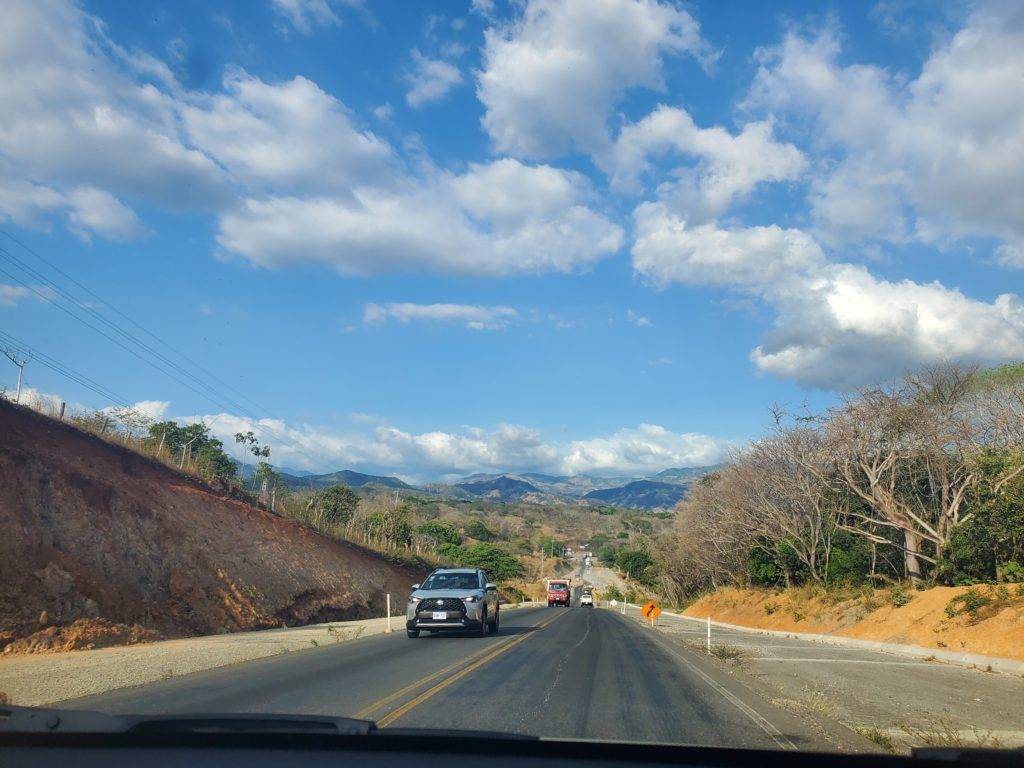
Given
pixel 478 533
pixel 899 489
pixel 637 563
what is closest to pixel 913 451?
pixel 899 489

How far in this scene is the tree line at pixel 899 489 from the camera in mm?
25812

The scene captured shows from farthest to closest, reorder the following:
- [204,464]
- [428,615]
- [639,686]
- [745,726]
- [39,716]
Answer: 1. [204,464]
2. [428,615]
3. [639,686]
4. [745,726]
5. [39,716]

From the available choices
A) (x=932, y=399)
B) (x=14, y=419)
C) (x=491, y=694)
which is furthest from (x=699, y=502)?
(x=491, y=694)

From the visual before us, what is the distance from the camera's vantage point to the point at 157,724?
21.3 ft

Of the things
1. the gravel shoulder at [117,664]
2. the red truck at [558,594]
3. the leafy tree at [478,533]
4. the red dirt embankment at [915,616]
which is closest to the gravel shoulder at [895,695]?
the red dirt embankment at [915,616]

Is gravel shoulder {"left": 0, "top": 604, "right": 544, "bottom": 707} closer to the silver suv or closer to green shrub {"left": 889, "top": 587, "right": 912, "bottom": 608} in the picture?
the silver suv

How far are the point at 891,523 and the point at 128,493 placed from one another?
96.0ft

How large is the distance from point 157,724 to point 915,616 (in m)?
25.5

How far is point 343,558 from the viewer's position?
43250 mm

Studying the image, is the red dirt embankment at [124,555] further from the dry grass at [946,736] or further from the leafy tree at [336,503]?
the dry grass at [946,736]

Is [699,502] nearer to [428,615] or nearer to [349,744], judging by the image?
[428,615]

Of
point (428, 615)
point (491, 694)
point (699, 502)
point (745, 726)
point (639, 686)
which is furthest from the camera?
point (699, 502)

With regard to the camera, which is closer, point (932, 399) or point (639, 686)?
point (639, 686)

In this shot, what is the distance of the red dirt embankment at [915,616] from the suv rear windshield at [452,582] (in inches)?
511
